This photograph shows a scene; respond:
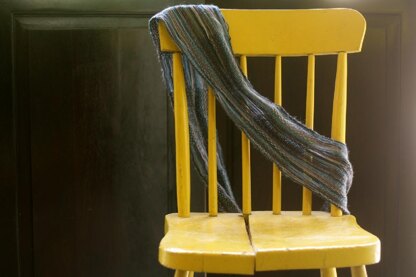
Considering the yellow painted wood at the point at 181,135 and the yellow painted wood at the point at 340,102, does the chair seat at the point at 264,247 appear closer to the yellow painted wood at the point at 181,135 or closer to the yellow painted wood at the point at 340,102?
the yellow painted wood at the point at 181,135

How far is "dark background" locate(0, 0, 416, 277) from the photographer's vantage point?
47.6 inches

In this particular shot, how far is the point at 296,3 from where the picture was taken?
121 centimetres

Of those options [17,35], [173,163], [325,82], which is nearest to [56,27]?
[17,35]

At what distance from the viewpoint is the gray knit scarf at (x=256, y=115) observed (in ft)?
3.12

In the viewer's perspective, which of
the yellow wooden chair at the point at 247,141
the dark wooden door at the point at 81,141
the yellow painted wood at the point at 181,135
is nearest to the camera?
the yellow wooden chair at the point at 247,141

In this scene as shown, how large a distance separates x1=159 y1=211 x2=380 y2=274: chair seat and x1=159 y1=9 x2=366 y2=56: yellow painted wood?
0.35 meters

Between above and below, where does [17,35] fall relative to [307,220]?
above

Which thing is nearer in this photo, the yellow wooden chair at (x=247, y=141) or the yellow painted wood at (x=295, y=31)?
the yellow wooden chair at (x=247, y=141)

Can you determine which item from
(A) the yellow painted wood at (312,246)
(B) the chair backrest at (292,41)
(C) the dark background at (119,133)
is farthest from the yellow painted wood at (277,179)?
(C) the dark background at (119,133)

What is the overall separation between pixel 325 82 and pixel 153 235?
0.57 metres

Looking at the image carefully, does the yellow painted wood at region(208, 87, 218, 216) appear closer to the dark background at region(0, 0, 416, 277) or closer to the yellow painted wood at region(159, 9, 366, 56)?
the yellow painted wood at region(159, 9, 366, 56)

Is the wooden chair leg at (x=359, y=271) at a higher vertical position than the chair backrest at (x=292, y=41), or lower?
lower

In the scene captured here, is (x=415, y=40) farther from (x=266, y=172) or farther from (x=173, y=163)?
(x=173, y=163)

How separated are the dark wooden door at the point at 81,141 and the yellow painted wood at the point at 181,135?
0.90ft
